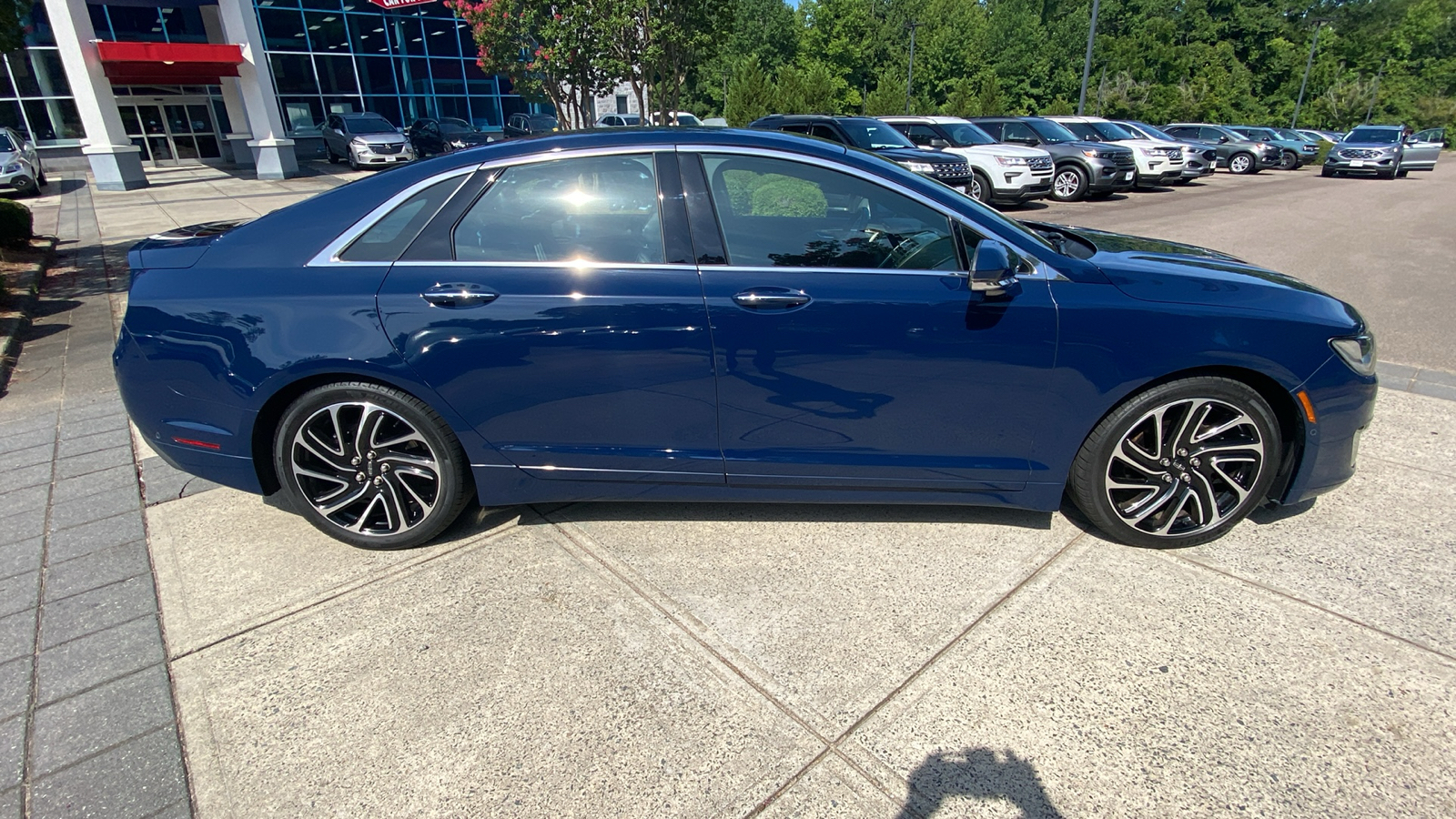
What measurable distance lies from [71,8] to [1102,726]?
24325mm

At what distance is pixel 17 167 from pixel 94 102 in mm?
2281

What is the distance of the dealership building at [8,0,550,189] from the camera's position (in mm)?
19266

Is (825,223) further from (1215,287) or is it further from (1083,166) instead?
(1083,166)

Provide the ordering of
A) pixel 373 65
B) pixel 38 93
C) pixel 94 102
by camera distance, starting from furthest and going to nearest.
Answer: pixel 373 65 < pixel 38 93 < pixel 94 102

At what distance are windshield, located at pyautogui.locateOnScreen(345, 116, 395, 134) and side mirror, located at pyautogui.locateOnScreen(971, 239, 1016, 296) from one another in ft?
85.3

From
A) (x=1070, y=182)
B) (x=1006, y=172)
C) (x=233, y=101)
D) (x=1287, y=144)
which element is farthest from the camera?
(x=1287, y=144)

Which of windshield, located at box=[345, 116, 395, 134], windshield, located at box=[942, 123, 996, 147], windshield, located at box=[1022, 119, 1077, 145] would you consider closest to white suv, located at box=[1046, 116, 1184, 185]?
windshield, located at box=[1022, 119, 1077, 145]

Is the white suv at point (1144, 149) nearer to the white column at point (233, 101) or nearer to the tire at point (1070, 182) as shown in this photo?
the tire at point (1070, 182)

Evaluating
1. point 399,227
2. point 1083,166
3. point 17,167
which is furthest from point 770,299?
point 17,167

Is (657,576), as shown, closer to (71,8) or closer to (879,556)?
(879,556)

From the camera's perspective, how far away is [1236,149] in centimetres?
2619

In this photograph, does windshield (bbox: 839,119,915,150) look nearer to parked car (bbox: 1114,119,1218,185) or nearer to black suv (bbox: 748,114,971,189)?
black suv (bbox: 748,114,971,189)

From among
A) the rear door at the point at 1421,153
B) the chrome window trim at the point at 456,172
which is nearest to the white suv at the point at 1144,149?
the rear door at the point at 1421,153

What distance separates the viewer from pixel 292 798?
6.81 ft
